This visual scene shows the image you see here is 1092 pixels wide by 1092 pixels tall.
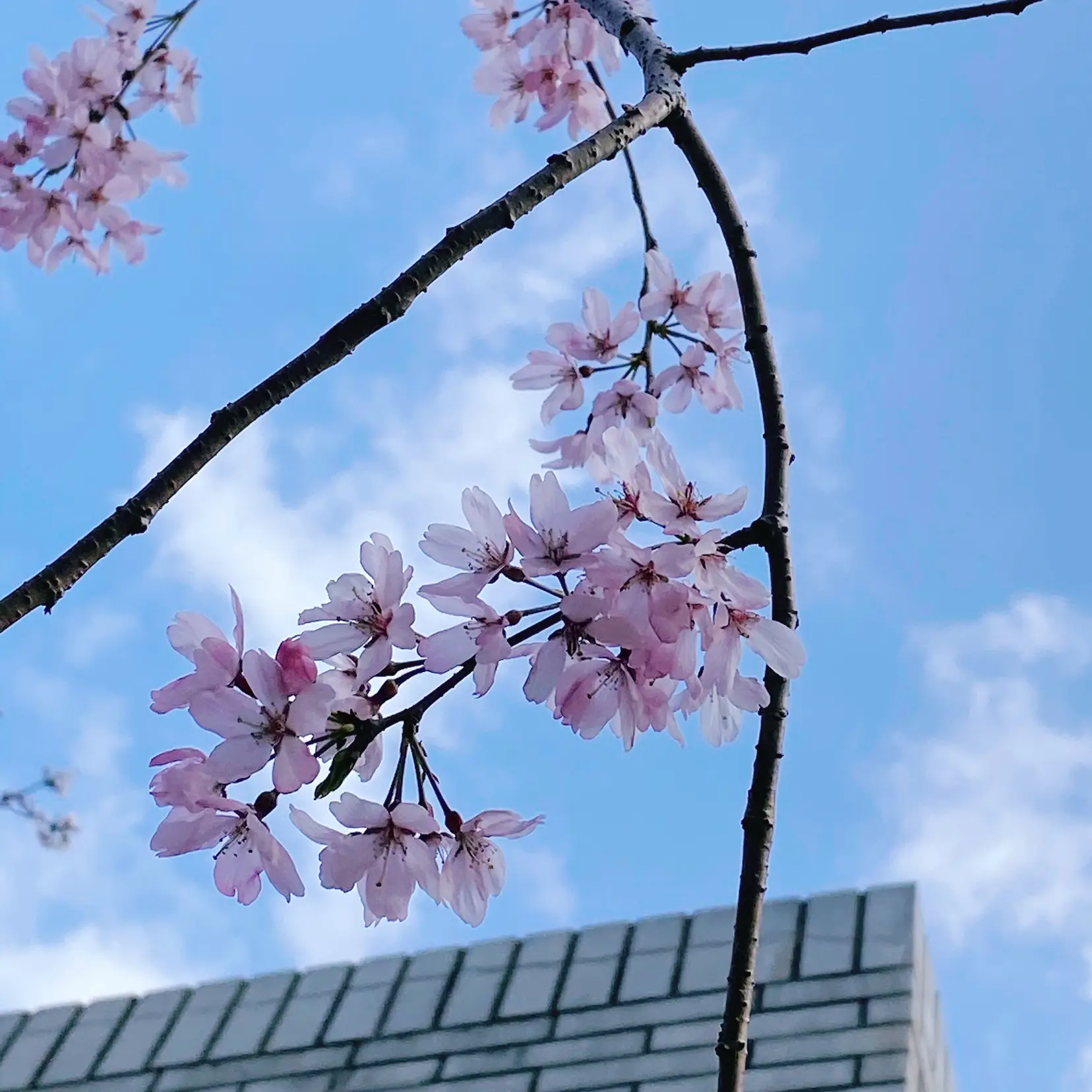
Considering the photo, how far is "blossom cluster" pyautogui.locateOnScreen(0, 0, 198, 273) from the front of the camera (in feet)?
10.6

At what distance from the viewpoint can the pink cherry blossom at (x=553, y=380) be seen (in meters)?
2.44

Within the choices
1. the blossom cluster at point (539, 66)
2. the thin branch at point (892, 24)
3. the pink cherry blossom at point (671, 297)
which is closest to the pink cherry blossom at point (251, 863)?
the thin branch at point (892, 24)

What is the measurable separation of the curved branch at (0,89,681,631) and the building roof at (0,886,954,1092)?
9.49ft

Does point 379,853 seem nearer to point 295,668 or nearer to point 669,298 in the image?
point 295,668

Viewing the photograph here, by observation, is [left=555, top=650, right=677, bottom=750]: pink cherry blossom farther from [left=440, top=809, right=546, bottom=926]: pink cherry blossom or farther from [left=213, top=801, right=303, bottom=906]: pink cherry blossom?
[left=213, top=801, right=303, bottom=906]: pink cherry blossom

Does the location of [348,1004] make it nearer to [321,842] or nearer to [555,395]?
[555,395]

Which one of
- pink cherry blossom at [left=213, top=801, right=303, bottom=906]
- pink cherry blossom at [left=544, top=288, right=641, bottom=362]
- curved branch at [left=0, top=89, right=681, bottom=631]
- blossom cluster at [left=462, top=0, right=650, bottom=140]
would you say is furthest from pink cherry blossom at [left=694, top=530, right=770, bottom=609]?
blossom cluster at [left=462, top=0, right=650, bottom=140]

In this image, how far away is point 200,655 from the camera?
1.25 metres

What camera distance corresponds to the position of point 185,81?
148 inches

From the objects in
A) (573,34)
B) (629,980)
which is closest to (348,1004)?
(629,980)

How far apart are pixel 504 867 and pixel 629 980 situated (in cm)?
311

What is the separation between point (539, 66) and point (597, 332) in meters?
0.86

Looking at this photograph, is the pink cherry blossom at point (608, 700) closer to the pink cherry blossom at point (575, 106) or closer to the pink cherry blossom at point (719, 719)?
the pink cherry blossom at point (719, 719)

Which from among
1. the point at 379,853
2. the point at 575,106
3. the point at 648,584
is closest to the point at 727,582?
the point at 648,584
